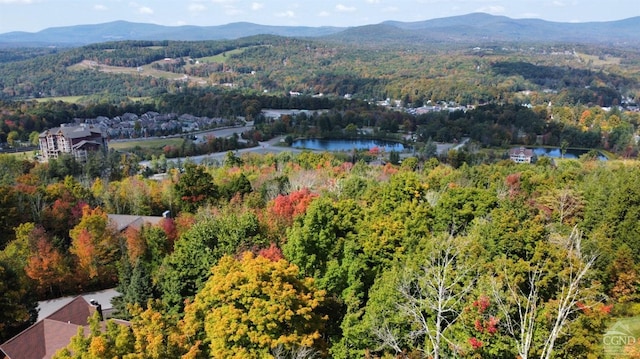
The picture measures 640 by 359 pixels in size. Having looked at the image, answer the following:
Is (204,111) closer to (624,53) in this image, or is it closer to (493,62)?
(493,62)

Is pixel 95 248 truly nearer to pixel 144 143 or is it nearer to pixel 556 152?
pixel 144 143

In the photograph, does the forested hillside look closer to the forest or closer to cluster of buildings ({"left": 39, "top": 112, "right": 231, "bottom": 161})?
the forest

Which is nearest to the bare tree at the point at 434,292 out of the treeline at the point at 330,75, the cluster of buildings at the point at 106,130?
the cluster of buildings at the point at 106,130

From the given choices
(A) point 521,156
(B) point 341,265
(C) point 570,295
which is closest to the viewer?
(C) point 570,295

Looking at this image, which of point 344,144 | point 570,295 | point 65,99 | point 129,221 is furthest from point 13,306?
point 65,99

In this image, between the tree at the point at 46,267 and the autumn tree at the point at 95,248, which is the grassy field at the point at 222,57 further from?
the tree at the point at 46,267

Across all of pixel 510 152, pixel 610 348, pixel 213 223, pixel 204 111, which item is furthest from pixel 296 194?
pixel 204 111
